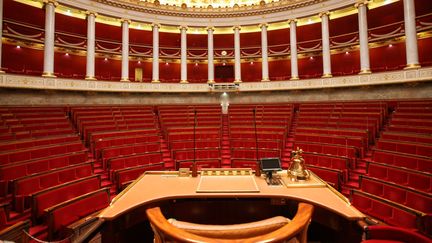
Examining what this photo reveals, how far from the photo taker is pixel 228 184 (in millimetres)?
2320

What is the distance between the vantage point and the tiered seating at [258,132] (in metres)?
7.04

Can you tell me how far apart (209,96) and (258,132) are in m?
5.88

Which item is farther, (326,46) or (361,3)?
(326,46)

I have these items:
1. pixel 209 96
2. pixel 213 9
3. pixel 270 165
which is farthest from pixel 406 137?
pixel 213 9

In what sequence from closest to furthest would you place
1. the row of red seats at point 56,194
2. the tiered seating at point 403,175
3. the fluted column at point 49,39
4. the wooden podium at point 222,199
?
the wooden podium at point 222,199 → the tiered seating at point 403,175 → the row of red seats at point 56,194 → the fluted column at point 49,39

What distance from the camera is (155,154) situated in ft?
21.6

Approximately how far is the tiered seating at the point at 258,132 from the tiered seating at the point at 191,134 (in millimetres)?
613

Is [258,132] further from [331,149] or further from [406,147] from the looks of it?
[406,147]

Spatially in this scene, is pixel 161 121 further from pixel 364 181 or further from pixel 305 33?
pixel 305 33

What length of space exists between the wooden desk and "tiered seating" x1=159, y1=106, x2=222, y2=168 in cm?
256

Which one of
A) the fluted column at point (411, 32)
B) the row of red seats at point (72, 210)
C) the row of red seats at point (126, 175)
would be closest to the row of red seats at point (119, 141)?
the row of red seats at point (126, 175)

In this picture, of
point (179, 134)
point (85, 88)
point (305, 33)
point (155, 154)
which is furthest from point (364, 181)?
point (305, 33)

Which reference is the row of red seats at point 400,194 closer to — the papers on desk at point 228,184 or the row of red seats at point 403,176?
the row of red seats at point 403,176

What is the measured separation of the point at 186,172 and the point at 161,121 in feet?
24.0
